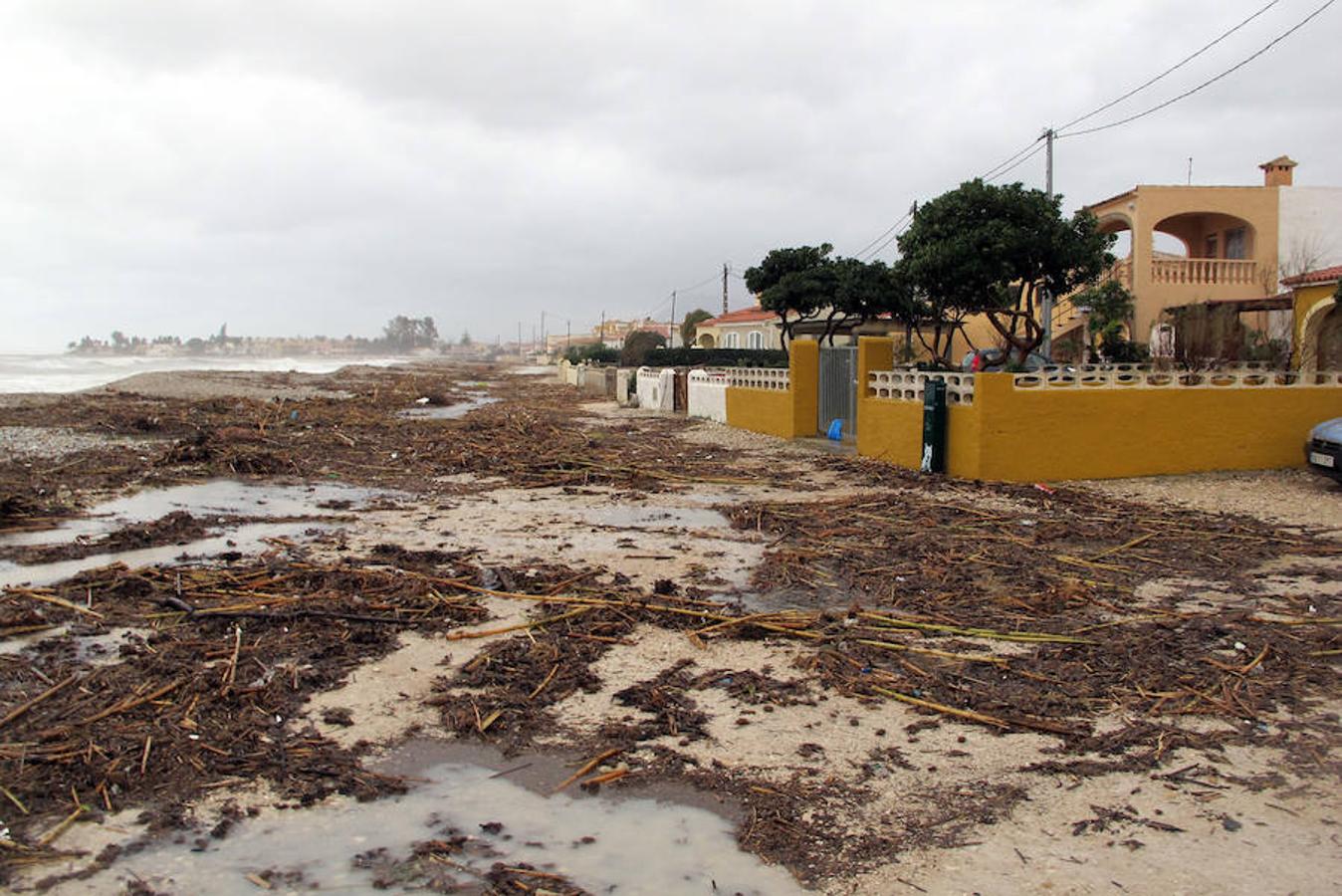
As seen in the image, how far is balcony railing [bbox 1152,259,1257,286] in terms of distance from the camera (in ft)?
83.7

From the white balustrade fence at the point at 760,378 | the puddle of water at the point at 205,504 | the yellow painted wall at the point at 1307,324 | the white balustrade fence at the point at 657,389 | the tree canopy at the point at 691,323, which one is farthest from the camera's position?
the tree canopy at the point at 691,323

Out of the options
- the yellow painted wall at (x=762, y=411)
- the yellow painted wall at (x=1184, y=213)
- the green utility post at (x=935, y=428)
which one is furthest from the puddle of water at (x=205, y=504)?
the yellow painted wall at (x=1184, y=213)

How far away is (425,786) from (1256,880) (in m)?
3.12

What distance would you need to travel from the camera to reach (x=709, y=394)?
2430 cm

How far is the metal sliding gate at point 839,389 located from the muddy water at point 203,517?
9.16 metres

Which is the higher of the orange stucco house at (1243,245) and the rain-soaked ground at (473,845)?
the orange stucco house at (1243,245)

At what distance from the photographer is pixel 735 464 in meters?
15.1

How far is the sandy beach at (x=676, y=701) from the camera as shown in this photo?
3.37 metres

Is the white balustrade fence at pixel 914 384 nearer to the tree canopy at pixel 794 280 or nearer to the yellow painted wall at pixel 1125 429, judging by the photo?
the yellow painted wall at pixel 1125 429

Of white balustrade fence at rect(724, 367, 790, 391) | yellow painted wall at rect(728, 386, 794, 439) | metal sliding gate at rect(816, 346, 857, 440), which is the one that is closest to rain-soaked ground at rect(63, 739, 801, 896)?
metal sliding gate at rect(816, 346, 857, 440)

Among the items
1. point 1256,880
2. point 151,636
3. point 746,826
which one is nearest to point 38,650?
point 151,636

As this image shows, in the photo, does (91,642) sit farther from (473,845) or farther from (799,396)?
(799,396)

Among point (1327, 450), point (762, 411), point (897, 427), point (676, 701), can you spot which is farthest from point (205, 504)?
point (1327, 450)

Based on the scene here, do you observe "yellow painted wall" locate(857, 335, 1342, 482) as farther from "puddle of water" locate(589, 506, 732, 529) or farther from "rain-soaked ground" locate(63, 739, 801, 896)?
"rain-soaked ground" locate(63, 739, 801, 896)
